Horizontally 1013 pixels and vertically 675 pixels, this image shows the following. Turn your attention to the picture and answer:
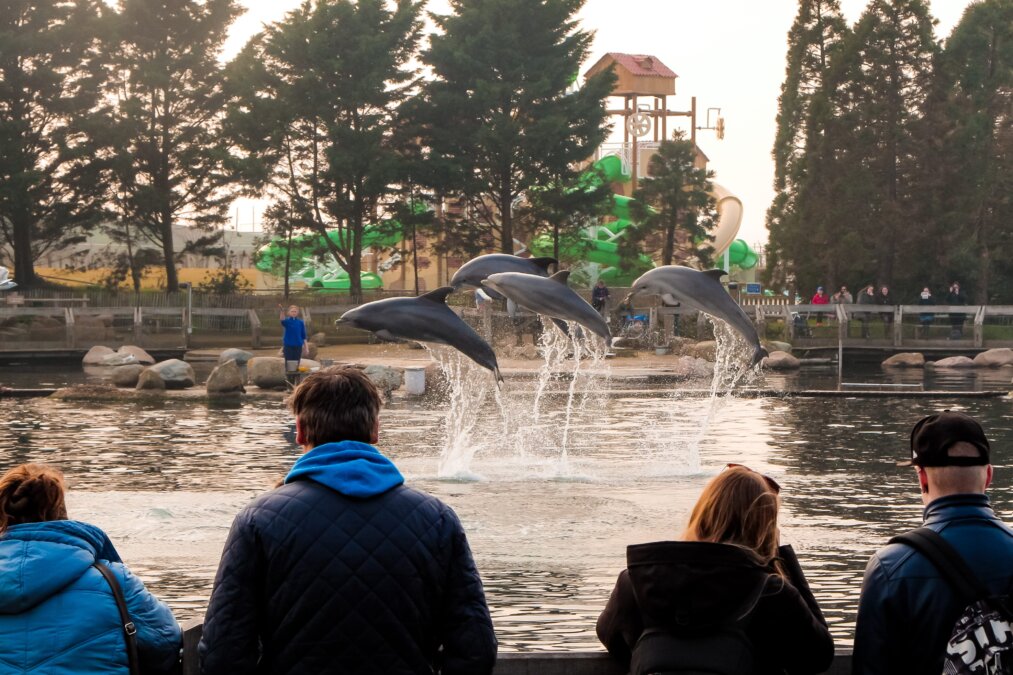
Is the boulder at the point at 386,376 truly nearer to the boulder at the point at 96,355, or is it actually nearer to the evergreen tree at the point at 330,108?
the boulder at the point at 96,355

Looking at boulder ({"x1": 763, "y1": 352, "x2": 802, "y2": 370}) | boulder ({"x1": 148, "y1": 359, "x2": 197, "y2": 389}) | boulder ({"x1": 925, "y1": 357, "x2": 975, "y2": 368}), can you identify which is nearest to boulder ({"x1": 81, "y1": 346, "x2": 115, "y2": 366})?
boulder ({"x1": 148, "y1": 359, "x2": 197, "y2": 389})

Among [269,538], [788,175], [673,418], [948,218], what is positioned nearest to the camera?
[269,538]

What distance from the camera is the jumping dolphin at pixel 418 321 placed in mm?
14367

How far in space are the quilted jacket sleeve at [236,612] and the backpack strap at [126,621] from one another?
45 centimetres

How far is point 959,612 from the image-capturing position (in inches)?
155

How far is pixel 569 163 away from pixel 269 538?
50.0 m

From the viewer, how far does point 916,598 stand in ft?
13.1

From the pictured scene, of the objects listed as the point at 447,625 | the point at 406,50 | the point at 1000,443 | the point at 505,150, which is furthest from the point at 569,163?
the point at 447,625

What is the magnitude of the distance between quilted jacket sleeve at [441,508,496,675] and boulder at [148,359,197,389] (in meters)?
26.3

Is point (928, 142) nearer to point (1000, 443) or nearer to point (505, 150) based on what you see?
point (505, 150)

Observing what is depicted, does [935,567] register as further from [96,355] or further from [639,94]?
[639,94]

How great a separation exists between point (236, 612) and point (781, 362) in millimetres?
37317

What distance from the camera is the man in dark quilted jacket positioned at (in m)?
3.90

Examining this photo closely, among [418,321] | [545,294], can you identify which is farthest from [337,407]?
[545,294]
